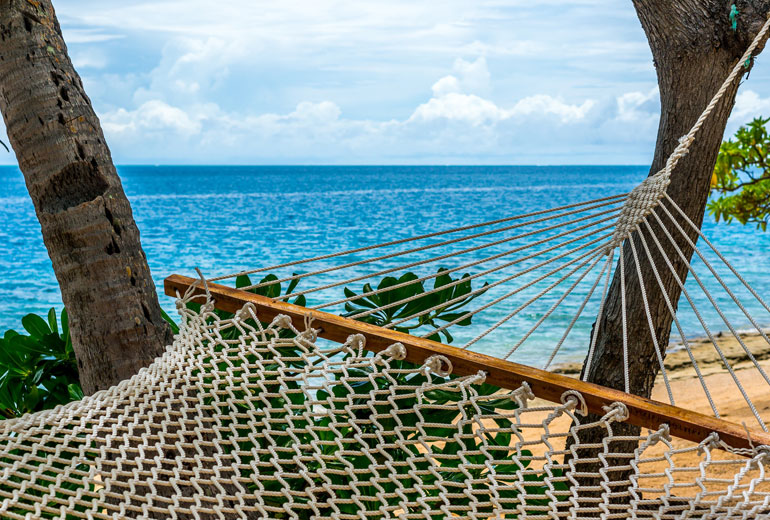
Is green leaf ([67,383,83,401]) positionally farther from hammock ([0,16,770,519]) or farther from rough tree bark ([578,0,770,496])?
rough tree bark ([578,0,770,496])

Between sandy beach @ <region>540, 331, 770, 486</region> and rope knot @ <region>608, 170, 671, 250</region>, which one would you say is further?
sandy beach @ <region>540, 331, 770, 486</region>

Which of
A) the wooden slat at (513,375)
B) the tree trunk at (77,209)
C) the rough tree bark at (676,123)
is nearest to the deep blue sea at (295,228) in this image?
the rough tree bark at (676,123)

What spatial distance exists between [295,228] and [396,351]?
19522 millimetres

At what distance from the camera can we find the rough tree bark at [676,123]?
6.20ft

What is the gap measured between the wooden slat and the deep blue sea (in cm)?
572

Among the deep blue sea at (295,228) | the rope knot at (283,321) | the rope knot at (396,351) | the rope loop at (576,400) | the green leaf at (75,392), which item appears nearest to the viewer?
the rope loop at (576,400)

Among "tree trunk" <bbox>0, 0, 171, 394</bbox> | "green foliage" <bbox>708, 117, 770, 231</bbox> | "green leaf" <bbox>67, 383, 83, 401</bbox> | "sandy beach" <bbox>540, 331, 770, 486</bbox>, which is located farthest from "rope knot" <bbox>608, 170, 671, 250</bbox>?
"green foliage" <bbox>708, 117, 770, 231</bbox>

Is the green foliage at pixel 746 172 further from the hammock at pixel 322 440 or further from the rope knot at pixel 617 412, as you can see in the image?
the rope knot at pixel 617 412

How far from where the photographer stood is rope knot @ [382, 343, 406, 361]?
1332 mm

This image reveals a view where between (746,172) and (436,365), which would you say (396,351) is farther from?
(746,172)

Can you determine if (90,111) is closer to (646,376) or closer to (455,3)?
(646,376)

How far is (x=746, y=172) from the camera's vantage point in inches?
151

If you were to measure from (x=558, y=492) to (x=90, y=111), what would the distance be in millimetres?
1165

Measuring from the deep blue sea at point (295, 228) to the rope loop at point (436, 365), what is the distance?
574 cm
